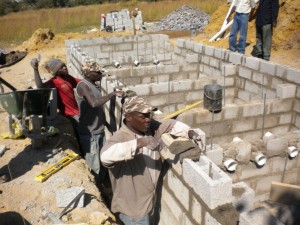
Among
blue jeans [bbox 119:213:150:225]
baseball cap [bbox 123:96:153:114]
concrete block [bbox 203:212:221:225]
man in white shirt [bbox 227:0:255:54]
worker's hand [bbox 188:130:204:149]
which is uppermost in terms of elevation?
man in white shirt [bbox 227:0:255:54]

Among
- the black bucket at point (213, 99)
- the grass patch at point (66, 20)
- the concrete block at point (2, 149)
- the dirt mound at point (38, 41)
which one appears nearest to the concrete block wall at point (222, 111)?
the black bucket at point (213, 99)

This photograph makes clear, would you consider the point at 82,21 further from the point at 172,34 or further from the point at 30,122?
the point at 30,122

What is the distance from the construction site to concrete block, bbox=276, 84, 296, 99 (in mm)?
20

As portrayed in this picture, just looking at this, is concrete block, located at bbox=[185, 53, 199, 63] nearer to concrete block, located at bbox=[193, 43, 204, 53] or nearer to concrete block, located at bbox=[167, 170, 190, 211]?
concrete block, located at bbox=[193, 43, 204, 53]

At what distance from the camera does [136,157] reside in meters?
3.21

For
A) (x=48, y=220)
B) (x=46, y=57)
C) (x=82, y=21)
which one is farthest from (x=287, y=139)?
(x=82, y=21)

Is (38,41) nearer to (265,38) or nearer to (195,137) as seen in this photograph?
(265,38)

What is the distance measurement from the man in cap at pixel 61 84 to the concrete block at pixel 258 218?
11.9ft

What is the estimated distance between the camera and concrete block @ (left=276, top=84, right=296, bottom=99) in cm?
→ 582

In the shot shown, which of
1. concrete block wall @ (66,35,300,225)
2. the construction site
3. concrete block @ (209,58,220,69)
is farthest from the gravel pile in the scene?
the construction site

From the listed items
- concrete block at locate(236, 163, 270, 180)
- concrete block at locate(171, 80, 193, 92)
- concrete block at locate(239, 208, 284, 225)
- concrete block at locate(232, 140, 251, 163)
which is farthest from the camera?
concrete block at locate(171, 80, 193, 92)

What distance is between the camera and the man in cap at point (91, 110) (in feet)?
15.2

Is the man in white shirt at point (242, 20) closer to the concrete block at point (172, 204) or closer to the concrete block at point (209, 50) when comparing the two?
the concrete block at point (209, 50)

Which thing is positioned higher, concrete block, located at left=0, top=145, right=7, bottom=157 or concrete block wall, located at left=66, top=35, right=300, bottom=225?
concrete block wall, located at left=66, top=35, right=300, bottom=225
